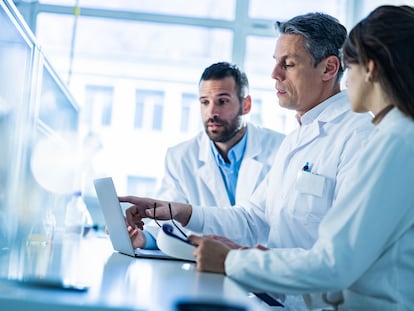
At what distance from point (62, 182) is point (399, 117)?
2493 millimetres

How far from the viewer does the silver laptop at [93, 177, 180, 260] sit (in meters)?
1.59

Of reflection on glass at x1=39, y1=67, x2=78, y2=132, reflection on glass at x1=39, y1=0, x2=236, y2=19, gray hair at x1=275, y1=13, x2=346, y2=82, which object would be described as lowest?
reflection on glass at x1=39, y1=67, x2=78, y2=132

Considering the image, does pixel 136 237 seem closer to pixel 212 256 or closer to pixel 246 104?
pixel 212 256

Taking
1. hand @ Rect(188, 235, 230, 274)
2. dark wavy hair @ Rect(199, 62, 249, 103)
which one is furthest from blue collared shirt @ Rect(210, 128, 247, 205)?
hand @ Rect(188, 235, 230, 274)

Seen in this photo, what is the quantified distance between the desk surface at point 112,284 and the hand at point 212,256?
34 mm

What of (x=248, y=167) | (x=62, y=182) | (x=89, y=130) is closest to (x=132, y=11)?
(x=89, y=130)

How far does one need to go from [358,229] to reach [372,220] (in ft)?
0.11

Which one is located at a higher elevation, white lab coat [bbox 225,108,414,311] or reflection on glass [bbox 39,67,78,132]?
reflection on glass [bbox 39,67,78,132]

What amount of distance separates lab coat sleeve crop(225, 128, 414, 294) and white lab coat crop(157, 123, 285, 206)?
1614 millimetres

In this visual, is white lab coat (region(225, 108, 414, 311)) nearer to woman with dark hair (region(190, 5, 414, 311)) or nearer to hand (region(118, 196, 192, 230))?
woman with dark hair (region(190, 5, 414, 311))

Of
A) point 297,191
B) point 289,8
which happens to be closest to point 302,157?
point 297,191

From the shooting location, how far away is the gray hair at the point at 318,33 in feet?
6.45

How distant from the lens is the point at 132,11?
14.9ft

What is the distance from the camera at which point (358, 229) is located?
3.47 ft
